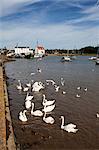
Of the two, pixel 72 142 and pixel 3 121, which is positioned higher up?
pixel 3 121

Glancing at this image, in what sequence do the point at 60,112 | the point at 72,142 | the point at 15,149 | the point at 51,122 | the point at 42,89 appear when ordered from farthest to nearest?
the point at 42,89 < the point at 60,112 < the point at 51,122 < the point at 72,142 < the point at 15,149

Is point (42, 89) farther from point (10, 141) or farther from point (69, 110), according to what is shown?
point (10, 141)

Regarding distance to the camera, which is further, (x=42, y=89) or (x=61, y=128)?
(x=42, y=89)

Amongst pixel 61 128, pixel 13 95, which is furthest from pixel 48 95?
pixel 61 128

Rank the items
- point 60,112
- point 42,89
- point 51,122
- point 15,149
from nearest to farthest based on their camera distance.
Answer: point 15,149 → point 51,122 → point 60,112 → point 42,89

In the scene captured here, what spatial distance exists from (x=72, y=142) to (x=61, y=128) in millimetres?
2145

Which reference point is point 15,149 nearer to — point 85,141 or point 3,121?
point 3,121

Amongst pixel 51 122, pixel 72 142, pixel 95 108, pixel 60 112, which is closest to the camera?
pixel 72 142

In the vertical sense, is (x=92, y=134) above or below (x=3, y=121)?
below

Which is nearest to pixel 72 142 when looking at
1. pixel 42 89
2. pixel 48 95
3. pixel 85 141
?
pixel 85 141

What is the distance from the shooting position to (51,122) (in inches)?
705

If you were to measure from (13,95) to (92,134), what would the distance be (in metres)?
12.8

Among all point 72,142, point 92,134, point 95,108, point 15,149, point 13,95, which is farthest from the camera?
point 13,95

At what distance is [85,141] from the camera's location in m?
15.1
